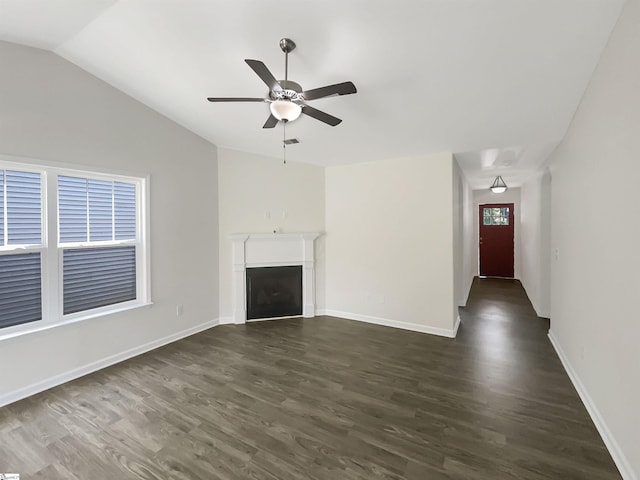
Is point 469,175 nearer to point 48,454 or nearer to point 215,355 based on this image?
point 215,355

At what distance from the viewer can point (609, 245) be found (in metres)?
1.94

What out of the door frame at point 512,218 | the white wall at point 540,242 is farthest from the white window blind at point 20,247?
the door frame at point 512,218

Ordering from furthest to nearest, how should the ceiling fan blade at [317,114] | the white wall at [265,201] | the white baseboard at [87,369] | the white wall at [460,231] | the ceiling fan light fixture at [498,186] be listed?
the ceiling fan light fixture at [498,186] → the white wall at [265,201] → the white wall at [460,231] → the white baseboard at [87,369] → the ceiling fan blade at [317,114]

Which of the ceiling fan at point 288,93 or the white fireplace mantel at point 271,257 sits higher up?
the ceiling fan at point 288,93

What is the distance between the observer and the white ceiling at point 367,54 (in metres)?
1.89

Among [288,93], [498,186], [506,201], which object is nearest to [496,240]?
[506,201]

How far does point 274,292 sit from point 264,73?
3456 millimetres

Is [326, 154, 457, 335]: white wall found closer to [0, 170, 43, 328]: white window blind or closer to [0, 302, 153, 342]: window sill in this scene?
[0, 302, 153, 342]: window sill

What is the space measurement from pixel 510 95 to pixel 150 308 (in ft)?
14.9

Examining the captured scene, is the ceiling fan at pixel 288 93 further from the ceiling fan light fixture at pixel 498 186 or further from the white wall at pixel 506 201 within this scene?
the white wall at pixel 506 201

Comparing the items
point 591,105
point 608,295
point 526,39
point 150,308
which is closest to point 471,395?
point 608,295

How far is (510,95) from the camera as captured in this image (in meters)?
2.55

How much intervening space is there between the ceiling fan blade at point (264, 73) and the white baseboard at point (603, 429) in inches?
124

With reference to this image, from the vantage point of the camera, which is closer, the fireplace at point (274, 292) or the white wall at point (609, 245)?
the white wall at point (609, 245)
